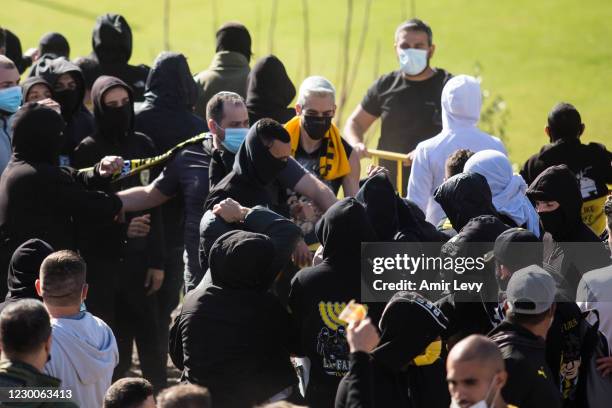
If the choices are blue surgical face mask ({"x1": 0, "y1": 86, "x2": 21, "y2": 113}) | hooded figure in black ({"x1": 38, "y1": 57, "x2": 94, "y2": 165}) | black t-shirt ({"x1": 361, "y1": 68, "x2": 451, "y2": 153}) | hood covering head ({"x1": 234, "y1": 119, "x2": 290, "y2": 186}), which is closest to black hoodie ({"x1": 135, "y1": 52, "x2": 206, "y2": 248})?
hooded figure in black ({"x1": 38, "y1": 57, "x2": 94, "y2": 165})

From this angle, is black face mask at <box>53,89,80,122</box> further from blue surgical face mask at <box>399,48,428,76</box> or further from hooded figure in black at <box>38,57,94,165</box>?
blue surgical face mask at <box>399,48,428,76</box>

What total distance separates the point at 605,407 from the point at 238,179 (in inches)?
88.4

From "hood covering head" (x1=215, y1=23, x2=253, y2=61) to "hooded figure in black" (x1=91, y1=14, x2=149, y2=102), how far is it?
64cm

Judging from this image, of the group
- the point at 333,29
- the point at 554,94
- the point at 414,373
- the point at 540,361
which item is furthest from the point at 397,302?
the point at 333,29

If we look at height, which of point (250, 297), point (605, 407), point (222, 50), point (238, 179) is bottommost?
point (605, 407)

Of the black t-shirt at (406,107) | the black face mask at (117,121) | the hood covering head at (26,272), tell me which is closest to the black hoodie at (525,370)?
the hood covering head at (26,272)

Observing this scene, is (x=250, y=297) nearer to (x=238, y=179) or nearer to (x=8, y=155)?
(x=238, y=179)

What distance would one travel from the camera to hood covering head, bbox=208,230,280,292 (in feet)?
17.0

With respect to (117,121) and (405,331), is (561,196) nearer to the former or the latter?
(405,331)

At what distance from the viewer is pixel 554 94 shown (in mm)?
16797

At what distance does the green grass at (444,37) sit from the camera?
16.8 metres

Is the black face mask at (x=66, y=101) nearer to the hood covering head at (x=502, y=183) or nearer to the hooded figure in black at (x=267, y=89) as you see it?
the hooded figure in black at (x=267, y=89)

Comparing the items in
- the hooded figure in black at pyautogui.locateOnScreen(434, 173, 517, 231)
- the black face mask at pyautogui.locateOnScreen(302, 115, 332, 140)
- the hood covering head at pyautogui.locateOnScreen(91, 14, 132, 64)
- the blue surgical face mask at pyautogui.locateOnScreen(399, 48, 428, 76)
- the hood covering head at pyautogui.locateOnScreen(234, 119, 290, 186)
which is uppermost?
the hood covering head at pyautogui.locateOnScreen(91, 14, 132, 64)

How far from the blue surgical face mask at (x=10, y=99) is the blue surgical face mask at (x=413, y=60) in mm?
2905
